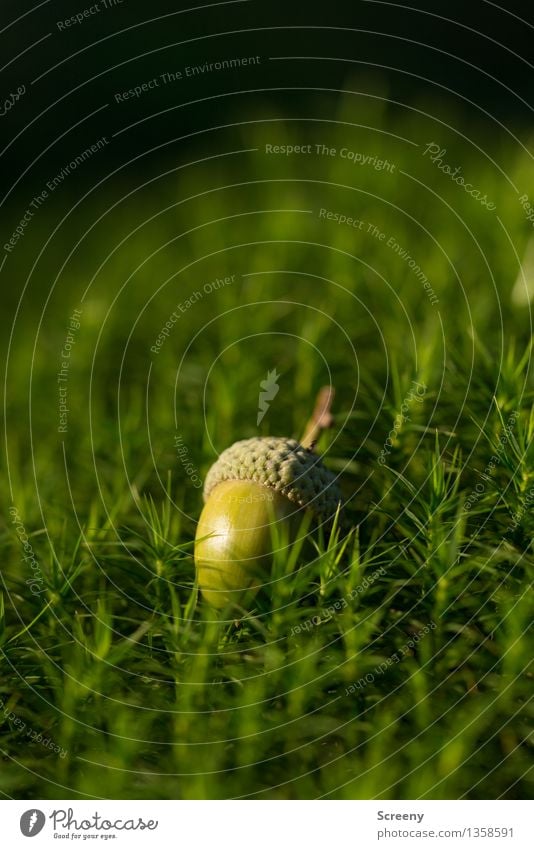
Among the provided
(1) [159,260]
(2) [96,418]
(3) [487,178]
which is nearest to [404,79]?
(3) [487,178]

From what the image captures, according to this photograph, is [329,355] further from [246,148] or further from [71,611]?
[246,148]

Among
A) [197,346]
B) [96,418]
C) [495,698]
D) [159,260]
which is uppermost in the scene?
[159,260]
